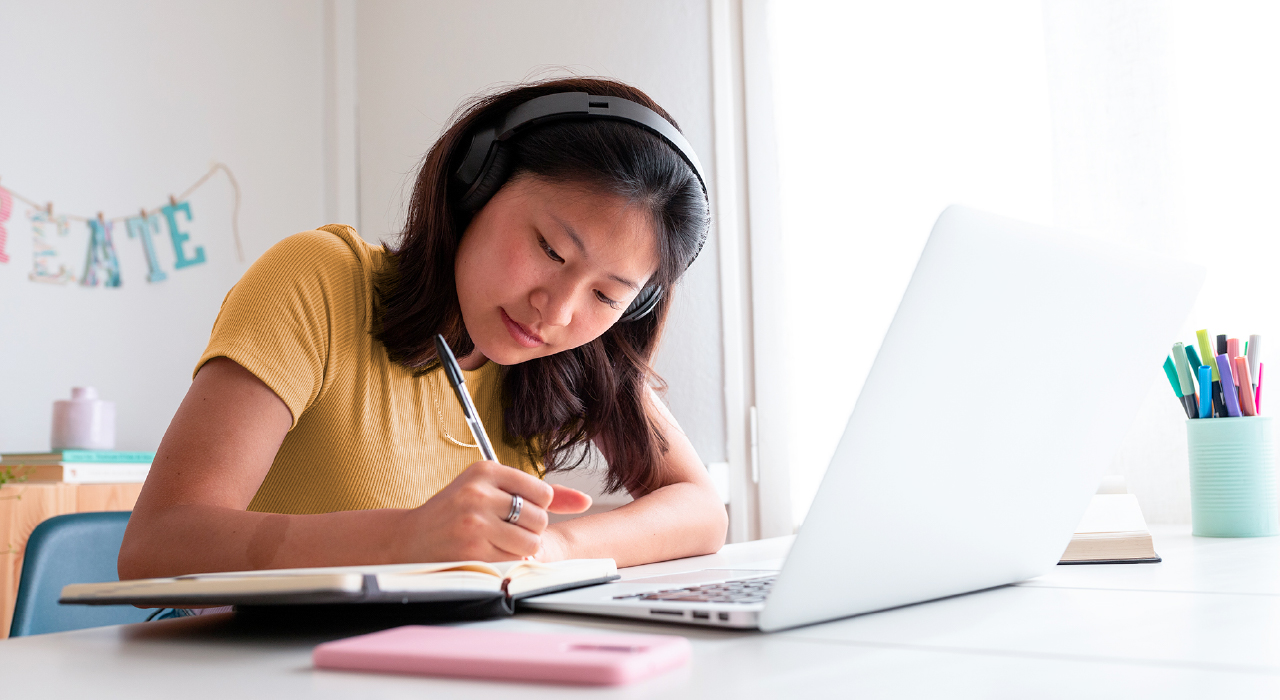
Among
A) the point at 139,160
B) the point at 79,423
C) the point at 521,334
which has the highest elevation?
the point at 139,160

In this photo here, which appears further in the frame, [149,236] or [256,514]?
[149,236]

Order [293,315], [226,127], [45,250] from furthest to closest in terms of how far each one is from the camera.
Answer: [226,127] → [45,250] → [293,315]

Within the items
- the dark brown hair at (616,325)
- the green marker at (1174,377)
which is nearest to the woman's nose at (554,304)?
the dark brown hair at (616,325)

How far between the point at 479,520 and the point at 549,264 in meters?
0.36

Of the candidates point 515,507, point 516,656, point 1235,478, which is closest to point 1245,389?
point 1235,478

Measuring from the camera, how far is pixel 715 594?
53 centimetres

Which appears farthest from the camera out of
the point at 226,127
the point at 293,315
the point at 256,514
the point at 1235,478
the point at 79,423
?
the point at 226,127

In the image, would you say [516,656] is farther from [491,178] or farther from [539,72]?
[539,72]

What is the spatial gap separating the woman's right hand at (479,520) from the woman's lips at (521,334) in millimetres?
350

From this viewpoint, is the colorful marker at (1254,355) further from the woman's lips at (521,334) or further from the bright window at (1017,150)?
the woman's lips at (521,334)

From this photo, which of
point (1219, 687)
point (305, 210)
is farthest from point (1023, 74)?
point (305, 210)

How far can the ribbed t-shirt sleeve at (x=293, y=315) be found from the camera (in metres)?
0.82

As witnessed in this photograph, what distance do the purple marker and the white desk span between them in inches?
21.5

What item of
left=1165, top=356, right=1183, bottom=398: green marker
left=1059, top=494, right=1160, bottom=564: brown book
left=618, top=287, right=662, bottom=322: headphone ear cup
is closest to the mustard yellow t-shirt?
left=618, top=287, right=662, bottom=322: headphone ear cup
